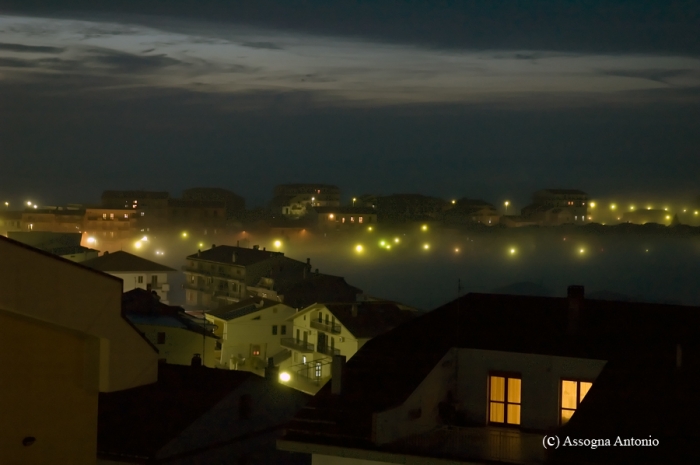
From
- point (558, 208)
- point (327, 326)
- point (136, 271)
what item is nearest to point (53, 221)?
point (136, 271)

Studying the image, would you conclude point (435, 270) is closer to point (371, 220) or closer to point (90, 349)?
point (371, 220)

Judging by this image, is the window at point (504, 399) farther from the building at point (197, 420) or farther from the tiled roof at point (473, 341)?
the building at point (197, 420)

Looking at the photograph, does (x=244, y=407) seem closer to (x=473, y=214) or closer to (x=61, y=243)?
(x=61, y=243)

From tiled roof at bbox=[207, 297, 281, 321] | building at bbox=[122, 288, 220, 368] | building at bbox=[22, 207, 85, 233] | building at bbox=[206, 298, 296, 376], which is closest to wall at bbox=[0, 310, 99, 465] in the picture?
building at bbox=[122, 288, 220, 368]

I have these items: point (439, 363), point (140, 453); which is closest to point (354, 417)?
point (439, 363)

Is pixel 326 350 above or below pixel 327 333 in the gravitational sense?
below

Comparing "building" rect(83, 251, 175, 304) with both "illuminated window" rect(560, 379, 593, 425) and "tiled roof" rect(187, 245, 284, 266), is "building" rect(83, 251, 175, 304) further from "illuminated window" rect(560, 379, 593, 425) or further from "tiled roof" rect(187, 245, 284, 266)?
"illuminated window" rect(560, 379, 593, 425)

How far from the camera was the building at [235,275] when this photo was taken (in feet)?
98.0

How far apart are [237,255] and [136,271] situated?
4075 mm

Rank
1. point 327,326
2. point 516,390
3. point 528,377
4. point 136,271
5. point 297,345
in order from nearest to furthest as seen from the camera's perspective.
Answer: point 528,377 < point 516,390 < point 327,326 < point 297,345 < point 136,271

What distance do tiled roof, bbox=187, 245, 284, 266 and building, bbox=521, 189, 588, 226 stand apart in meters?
19.4

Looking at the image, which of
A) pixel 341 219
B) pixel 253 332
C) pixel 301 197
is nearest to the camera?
pixel 253 332

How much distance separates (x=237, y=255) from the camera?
31.6m

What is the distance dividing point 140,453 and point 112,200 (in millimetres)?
46325
